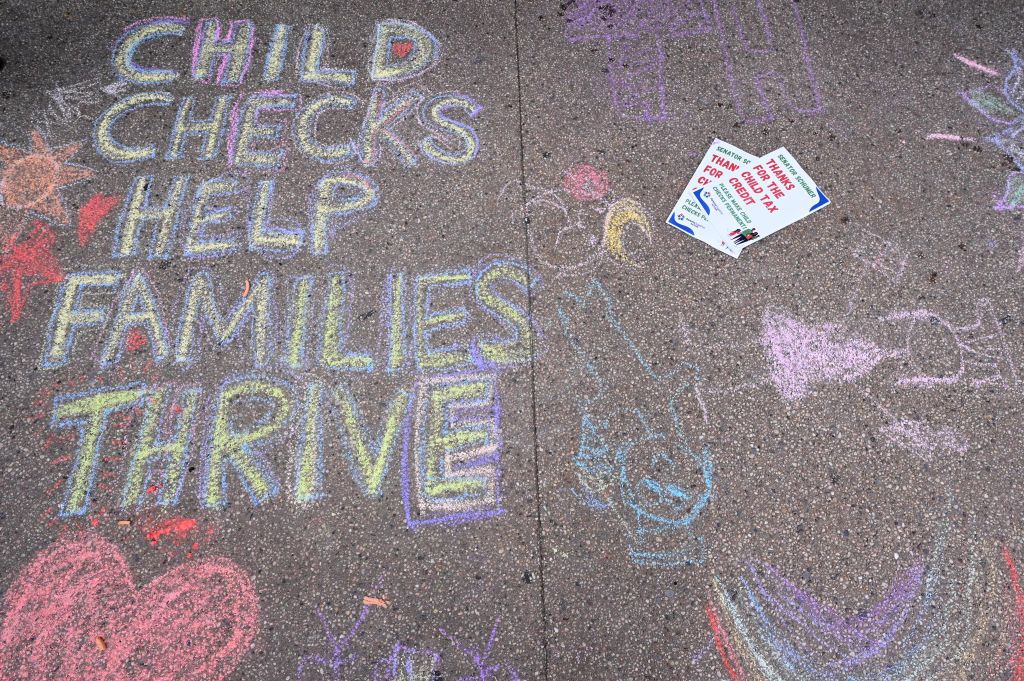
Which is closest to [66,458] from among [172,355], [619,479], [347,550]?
[172,355]

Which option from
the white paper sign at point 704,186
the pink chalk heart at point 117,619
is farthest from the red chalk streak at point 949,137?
the pink chalk heart at point 117,619

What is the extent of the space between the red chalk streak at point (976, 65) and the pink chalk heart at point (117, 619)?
13.4 feet

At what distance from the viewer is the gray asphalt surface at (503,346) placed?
90.4 inches

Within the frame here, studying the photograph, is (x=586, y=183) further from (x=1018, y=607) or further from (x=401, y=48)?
(x=1018, y=607)

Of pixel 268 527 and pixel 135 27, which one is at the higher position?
pixel 135 27

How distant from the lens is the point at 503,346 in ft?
8.80

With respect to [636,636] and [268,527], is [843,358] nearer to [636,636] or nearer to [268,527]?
[636,636]

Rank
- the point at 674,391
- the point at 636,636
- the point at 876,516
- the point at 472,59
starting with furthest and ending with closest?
the point at 472,59
the point at 674,391
the point at 876,516
the point at 636,636

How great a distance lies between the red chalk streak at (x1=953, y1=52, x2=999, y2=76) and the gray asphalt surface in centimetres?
Answer: 2

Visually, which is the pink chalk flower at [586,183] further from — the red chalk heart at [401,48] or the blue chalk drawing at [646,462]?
the red chalk heart at [401,48]

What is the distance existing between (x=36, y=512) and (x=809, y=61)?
12.9 feet

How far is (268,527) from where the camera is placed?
2391 millimetres

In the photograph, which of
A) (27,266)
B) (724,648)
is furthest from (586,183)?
(27,266)

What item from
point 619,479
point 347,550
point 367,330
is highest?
point 367,330
